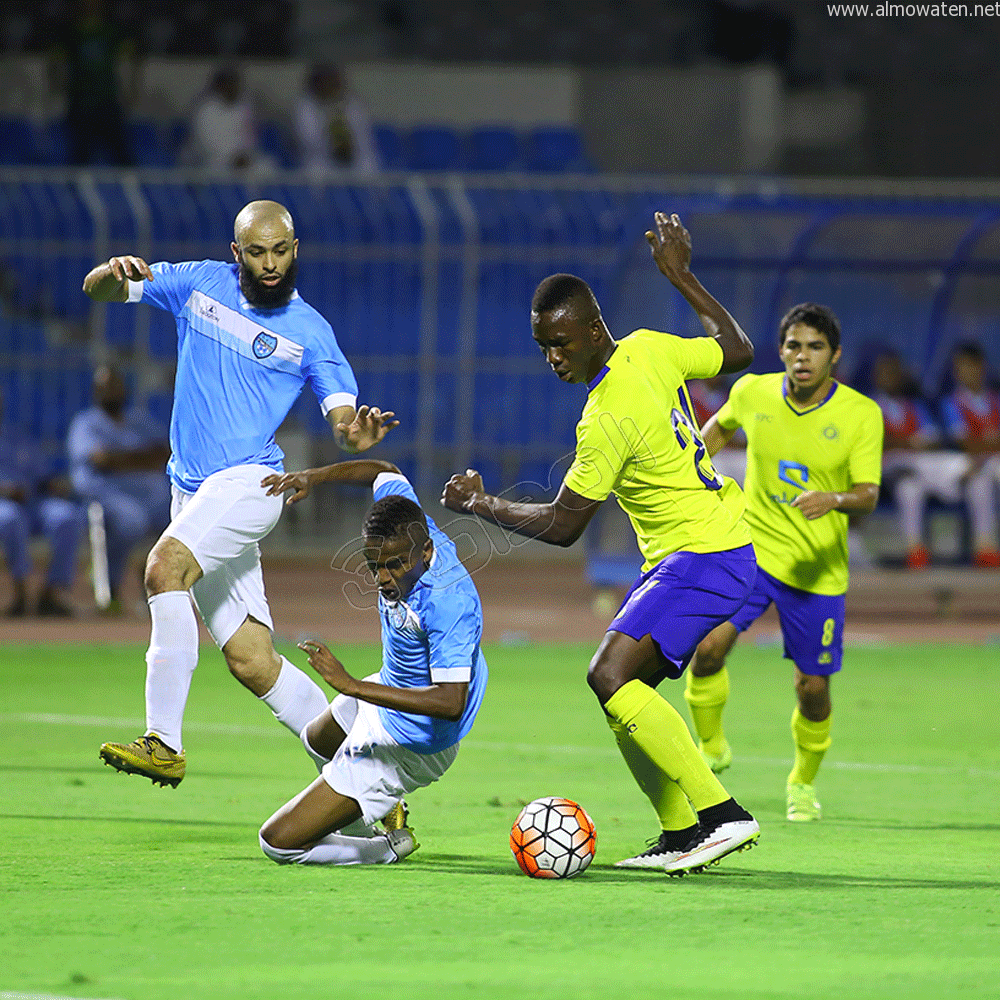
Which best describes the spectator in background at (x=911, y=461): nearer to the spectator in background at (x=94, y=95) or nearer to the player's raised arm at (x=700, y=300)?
the spectator in background at (x=94, y=95)

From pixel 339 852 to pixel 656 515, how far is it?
153 centimetres

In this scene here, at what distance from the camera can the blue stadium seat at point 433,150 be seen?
20578 mm

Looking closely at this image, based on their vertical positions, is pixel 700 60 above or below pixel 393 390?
above

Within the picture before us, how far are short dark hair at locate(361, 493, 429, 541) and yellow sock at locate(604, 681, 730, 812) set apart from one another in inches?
33.3

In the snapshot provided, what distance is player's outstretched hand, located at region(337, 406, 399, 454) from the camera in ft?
20.1

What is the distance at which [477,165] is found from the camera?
20.8m

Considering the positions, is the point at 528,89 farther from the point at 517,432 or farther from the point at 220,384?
the point at 220,384

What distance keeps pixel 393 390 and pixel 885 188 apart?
4.90m

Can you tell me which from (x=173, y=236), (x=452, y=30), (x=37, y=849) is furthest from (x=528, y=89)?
(x=37, y=849)

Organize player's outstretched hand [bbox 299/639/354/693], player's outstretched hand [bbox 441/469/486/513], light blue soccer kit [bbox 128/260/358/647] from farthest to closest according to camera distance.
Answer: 1. light blue soccer kit [bbox 128/260/358/647]
2. player's outstretched hand [bbox 441/469/486/513]
3. player's outstretched hand [bbox 299/639/354/693]

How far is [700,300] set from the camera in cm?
→ 600

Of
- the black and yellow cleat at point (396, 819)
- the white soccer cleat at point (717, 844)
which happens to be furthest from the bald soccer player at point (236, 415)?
the white soccer cleat at point (717, 844)

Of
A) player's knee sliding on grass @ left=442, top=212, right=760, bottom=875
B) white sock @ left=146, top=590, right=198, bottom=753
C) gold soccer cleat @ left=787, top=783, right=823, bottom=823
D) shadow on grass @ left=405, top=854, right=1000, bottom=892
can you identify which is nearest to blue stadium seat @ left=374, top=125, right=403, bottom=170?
gold soccer cleat @ left=787, top=783, right=823, bottom=823

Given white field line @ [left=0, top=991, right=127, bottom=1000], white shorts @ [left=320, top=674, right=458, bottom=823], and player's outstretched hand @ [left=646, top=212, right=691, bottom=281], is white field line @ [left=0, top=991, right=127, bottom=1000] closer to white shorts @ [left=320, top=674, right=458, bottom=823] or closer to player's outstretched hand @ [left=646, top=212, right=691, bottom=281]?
white shorts @ [left=320, top=674, right=458, bottom=823]
